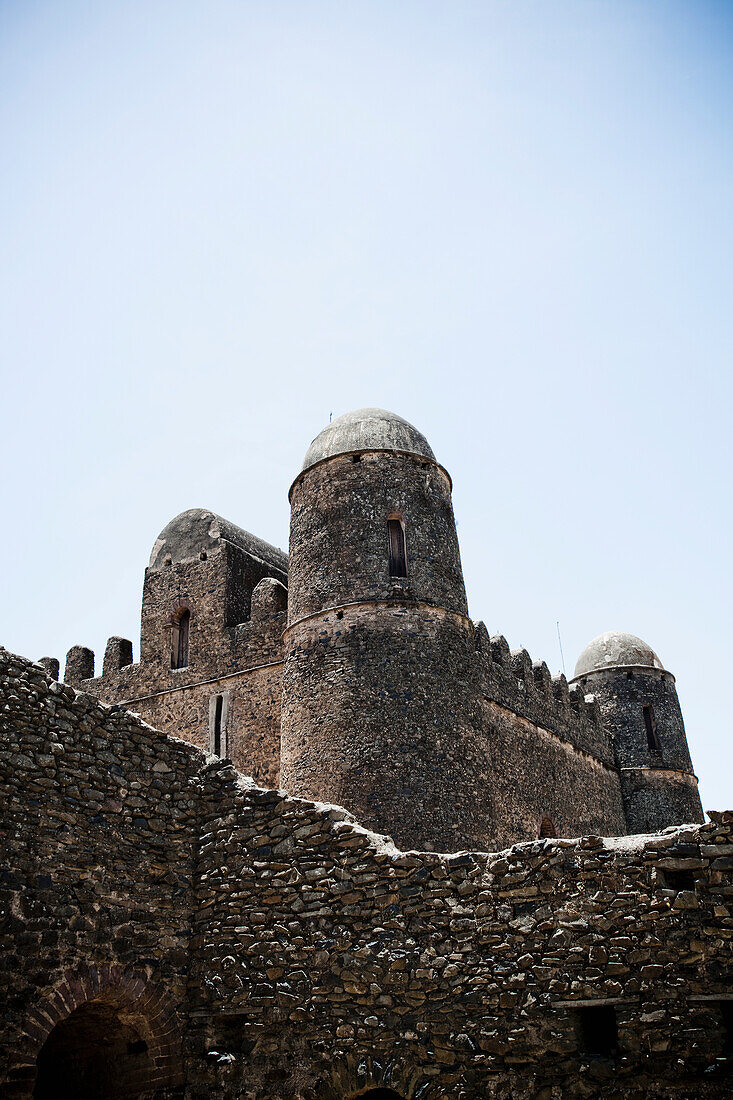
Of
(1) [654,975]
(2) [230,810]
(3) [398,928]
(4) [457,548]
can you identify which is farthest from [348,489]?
(1) [654,975]

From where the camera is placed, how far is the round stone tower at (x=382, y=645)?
11.8 meters

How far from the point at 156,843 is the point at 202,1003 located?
1447 mm

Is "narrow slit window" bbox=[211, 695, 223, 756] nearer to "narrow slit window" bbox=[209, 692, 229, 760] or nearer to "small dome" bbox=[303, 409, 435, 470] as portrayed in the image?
"narrow slit window" bbox=[209, 692, 229, 760]

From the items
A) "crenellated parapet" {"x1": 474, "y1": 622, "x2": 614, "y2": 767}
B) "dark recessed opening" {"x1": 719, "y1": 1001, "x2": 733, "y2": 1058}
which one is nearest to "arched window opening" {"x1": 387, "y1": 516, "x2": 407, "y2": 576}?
"crenellated parapet" {"x1": 474, "y1": 622, "x2": 614, "y2": 767}

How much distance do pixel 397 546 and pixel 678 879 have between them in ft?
24.5

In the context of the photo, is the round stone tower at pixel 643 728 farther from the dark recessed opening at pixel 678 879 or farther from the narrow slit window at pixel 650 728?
the dark recessed opening at pixel 678 879

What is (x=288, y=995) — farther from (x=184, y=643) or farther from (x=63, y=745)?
(x=184, y=643)

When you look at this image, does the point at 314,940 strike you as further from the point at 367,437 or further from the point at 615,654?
the point at 615,654

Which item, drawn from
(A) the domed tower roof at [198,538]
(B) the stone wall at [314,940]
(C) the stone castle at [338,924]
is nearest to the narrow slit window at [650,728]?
(A) the domed tower roof at [198,538]

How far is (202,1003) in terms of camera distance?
8.27m

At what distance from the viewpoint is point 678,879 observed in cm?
692

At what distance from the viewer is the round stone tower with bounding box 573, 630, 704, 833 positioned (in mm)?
21391

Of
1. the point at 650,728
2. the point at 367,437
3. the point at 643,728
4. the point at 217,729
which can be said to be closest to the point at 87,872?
the point at 217,729

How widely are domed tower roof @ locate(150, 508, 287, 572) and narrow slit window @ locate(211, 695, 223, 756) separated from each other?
3.04 m
